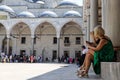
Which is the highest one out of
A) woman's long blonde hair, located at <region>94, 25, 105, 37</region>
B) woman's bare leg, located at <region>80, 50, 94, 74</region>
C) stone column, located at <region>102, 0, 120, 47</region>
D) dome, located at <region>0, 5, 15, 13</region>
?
dome, located at <region>0, 5, 15, 13</region>

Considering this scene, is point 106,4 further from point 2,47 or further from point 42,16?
point 2,47

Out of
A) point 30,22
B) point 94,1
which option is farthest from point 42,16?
point 94,1

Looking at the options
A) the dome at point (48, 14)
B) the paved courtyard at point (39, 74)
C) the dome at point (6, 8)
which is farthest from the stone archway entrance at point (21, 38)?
the paved courtyard at point (39, 74)

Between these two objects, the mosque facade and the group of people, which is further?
the mosque facade

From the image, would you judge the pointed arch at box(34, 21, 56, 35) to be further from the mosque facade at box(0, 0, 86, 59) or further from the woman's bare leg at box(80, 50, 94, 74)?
the woman's bare leg at box(80, 50, 94, 74)

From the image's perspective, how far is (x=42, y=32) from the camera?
41.0 meters

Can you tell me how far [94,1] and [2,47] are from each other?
30133mm

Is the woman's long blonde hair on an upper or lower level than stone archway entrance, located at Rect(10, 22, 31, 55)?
lower

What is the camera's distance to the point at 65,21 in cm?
3781

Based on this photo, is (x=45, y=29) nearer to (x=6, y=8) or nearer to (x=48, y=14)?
(x=48, y=14)

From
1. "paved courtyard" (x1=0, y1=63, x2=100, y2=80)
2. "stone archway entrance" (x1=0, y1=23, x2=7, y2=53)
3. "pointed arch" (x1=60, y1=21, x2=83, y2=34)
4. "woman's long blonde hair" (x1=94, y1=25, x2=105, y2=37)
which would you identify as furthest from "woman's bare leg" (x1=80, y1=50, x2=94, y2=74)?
"stone archway entrance" (x1=0, y1=23, x2=7, y2=53)

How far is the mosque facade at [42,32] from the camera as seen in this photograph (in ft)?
126

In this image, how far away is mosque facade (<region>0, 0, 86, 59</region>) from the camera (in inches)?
1512

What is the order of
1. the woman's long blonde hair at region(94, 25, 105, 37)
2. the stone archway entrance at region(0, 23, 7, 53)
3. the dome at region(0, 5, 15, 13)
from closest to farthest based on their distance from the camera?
the woman's long blonde hair at region(94, 25, 105, 37)
the dome at region(0, 5, 15, 13)
the stone archway entrance at region(0, 23, 7, 53)
